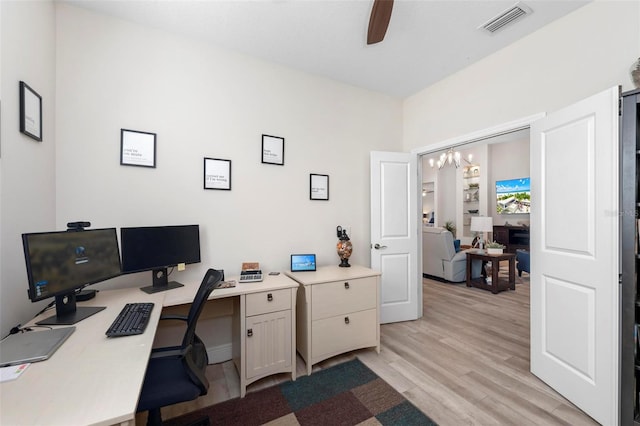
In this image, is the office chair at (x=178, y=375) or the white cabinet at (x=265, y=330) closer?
the office chair at (x=178, y=375)

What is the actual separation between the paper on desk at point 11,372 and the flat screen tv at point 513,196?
8.48 m

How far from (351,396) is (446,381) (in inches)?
31.1

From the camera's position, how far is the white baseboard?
244 cm

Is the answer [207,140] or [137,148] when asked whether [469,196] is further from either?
[137,148]

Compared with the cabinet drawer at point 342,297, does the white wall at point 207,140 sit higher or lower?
higher

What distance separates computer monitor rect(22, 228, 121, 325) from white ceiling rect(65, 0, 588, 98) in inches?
69.9

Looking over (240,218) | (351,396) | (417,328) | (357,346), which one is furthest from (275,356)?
(417,328)

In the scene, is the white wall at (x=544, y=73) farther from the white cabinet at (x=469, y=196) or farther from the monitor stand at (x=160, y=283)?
the white cabinet at (x=469, y=196)

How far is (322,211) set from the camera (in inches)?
120

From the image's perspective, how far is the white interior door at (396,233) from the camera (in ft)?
10.6

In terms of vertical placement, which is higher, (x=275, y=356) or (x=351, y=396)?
(x=275, y=356)

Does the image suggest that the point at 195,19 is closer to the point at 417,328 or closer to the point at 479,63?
the point at 479,63

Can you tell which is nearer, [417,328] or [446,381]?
[446,381]

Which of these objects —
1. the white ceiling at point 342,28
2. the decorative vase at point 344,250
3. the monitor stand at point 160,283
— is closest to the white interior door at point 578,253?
the white ceiling at point 342,28
